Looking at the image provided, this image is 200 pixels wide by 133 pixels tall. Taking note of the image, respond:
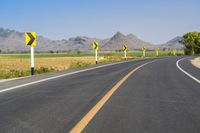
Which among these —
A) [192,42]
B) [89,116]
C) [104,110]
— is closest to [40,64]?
[104,110]

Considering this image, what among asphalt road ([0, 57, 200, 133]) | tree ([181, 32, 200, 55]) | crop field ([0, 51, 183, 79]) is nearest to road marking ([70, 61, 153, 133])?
asphalt road ([0, 57, 200, 133])

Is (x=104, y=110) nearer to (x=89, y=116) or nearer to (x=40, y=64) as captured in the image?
(x=89, y=116)

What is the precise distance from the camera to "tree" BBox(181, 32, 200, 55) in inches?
4260

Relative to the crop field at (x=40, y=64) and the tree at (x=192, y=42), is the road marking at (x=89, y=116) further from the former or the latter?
the tree at (x=192, y=42)

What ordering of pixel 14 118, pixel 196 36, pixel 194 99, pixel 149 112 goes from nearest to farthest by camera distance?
pixel 14 118, pixel 149 112, pixel 194 99, pixel 196 36

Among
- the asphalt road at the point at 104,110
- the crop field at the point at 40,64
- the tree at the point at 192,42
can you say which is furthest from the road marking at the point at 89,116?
the tree at the point at 192,42

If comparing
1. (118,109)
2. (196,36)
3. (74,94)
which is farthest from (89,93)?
(196,36)

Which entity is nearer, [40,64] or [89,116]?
[89,116]

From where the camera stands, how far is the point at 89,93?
10.8 meters

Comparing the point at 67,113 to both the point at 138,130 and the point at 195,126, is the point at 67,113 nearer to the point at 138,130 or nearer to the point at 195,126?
the point at 138,130

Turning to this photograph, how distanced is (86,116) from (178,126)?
6.04ft

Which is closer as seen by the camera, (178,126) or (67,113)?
(178,126)

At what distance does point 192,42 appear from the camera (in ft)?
360

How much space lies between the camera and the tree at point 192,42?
355 ft
